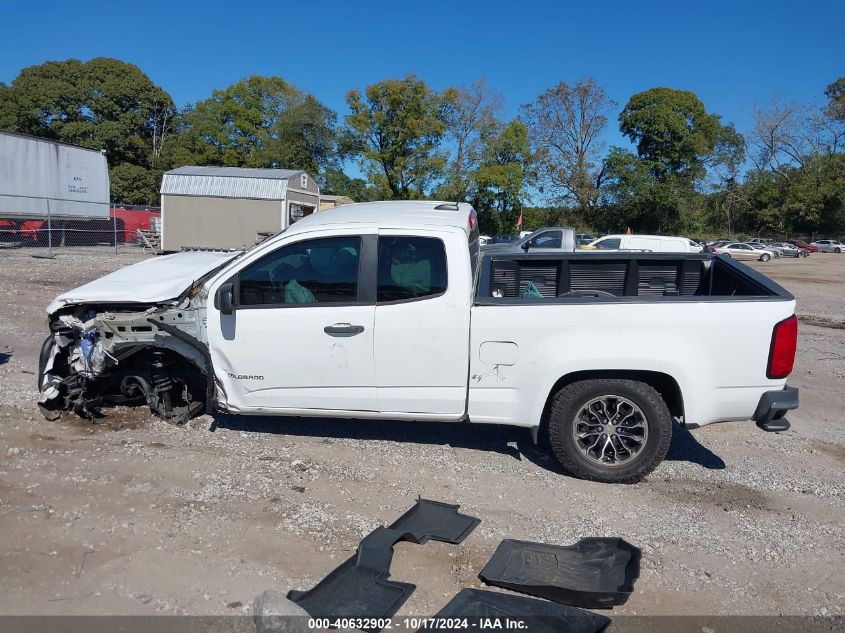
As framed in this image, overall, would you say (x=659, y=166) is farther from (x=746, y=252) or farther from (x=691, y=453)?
(x=691, y=453)

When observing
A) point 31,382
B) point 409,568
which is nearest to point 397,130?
point 31,382

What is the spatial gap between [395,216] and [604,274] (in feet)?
7.32

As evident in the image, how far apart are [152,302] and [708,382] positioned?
4169 mm

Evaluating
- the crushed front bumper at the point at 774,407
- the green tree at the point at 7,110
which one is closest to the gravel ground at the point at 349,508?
the crushed front bumper at the point at 774,407

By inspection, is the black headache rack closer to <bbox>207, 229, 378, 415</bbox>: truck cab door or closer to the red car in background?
<bbox>207, 229, 378, 415</bbox>: truck cab door

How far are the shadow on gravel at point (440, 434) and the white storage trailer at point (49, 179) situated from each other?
2108cm

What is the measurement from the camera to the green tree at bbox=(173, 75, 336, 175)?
48.1 metres

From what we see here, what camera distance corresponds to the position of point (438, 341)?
4660 millimetres

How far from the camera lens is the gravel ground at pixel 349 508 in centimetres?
342

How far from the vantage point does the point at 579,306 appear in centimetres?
455

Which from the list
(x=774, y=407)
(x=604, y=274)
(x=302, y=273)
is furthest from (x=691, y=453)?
(x=302, y=273)

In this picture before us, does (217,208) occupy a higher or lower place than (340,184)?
lower

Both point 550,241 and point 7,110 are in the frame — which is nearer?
point 550,241

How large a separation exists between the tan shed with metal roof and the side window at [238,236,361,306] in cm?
2393
